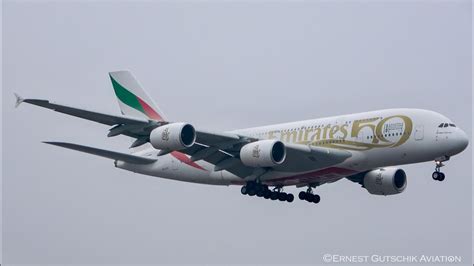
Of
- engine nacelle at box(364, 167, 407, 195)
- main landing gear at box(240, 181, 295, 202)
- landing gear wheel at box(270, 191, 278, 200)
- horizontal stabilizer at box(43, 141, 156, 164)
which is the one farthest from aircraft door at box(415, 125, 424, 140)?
horizontal stabilizer at box(43, 141, 156, 164)

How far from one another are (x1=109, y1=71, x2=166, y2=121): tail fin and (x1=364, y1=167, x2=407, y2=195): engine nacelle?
434 inches

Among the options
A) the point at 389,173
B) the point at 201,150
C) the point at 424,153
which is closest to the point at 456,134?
the point at 424,153

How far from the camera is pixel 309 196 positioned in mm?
53875

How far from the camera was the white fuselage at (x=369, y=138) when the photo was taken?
46.9m

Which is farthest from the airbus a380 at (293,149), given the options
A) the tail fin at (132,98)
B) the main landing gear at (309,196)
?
the tail fin at (132,98)

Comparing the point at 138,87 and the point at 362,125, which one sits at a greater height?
the point at 138,87

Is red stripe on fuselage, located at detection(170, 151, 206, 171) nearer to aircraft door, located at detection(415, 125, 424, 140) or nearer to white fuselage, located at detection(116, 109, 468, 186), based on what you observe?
white fuselage, located at detection(116, 109, 468, 186)

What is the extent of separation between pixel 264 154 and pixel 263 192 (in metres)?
4.26

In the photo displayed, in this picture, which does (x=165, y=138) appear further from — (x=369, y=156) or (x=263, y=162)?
(x=369, y=156)

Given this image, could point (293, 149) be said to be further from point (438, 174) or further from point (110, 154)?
point (110, 154)

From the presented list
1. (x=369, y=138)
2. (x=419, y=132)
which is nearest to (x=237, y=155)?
(x=369, y=138)

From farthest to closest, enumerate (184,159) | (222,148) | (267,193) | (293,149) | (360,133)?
(184,159), (267,193), (222,148), (293,149), (360,133)

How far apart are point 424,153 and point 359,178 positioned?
25.5 ft

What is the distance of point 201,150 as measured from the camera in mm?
49688
